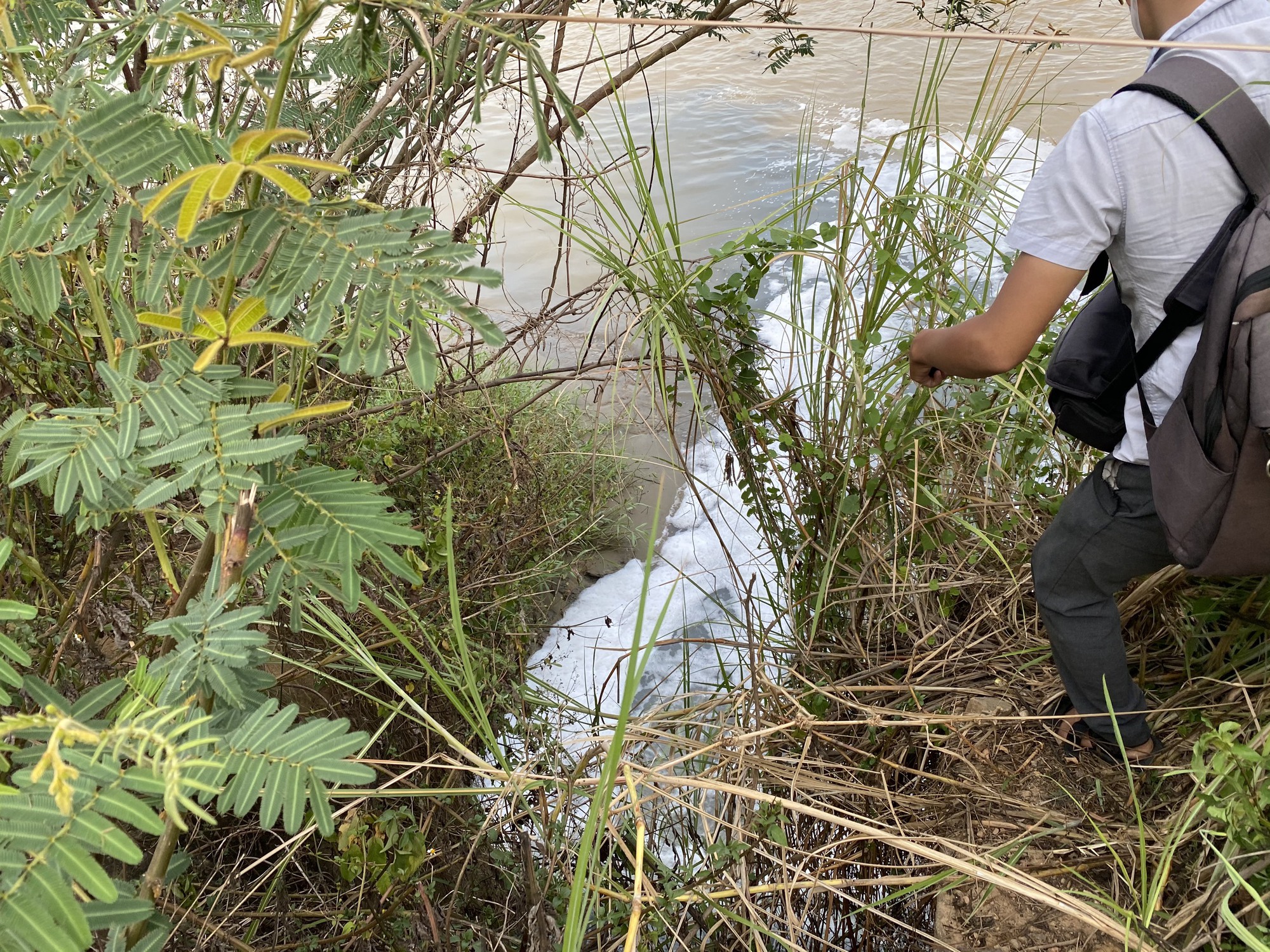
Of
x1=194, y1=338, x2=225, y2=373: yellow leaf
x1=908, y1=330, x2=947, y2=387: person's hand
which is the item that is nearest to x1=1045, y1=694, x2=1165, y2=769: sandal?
x1=908, y1=330, x2=947, y2=387: person's hand

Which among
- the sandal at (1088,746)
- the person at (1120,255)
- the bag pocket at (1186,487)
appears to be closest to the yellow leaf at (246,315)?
the person at (1120,255)

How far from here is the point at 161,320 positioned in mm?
938

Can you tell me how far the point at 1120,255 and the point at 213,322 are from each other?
1.39 m

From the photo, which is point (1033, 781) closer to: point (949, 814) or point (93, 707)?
point (949, 814)

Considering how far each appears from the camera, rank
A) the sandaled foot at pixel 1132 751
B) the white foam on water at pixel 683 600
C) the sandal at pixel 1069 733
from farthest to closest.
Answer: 1. the white foam on water at pixel 683 600
2. the sandal at pixel 1069 733
3. the sandaled foot at pixel 1132 751

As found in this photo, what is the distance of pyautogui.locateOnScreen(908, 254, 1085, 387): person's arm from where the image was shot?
1495 millimetres

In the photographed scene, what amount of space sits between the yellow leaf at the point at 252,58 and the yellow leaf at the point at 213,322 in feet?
0.77

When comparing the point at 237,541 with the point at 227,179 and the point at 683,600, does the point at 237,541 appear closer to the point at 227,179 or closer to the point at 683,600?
the point at 227,179

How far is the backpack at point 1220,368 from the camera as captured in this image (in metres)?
1.35

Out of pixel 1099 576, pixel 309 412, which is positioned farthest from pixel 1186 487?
pixel 309 412

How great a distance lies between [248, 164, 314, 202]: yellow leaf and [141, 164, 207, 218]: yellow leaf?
0.04 m

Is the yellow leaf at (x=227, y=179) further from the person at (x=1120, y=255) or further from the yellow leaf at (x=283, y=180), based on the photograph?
the person at (x=1120, y=255)

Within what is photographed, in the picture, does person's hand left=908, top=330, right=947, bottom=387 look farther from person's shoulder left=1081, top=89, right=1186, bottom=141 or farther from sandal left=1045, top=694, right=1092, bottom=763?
sandal left=1045, top=694, right=1092, bottom=763

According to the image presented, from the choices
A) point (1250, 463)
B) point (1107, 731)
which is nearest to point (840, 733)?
point (1107, 731)
